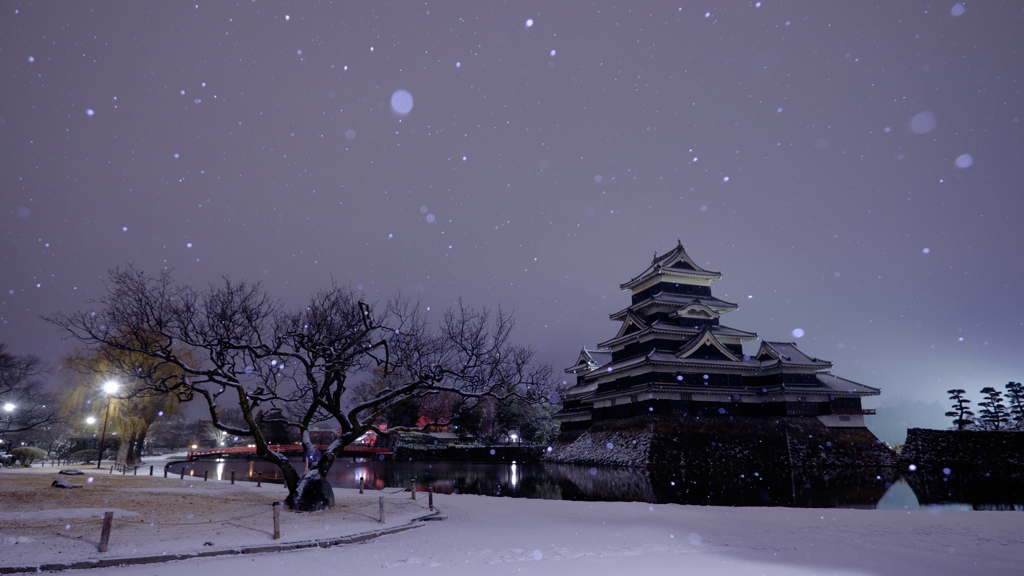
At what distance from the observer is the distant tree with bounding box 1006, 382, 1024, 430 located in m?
41.8

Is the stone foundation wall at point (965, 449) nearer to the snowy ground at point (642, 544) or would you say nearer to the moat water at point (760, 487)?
the moat water at point (760, 487)

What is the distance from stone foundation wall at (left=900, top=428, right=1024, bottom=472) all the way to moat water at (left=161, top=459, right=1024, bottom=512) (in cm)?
128

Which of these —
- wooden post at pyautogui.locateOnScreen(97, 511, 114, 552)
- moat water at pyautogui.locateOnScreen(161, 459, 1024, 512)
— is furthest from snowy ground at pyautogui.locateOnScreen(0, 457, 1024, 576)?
moat water at pyautogui.locateOnScreen(161, 459, 1024, 512)

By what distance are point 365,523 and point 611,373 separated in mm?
30442

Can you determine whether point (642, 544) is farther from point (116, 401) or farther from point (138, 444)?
point (138, 444)

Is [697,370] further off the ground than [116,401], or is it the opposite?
[697,370]

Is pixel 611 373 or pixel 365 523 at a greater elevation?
pixel 611 373

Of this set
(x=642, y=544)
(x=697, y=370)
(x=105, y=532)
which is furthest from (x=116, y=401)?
(x=697, y=370)

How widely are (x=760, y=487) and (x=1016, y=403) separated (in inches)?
1429

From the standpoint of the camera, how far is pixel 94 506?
1364 centimetres

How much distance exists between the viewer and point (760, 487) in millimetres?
24359

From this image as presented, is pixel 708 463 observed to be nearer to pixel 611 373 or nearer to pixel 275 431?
pixel 611 373

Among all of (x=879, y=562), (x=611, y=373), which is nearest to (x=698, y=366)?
(x=611, y=373)

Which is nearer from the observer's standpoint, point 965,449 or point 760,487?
point 760,487
